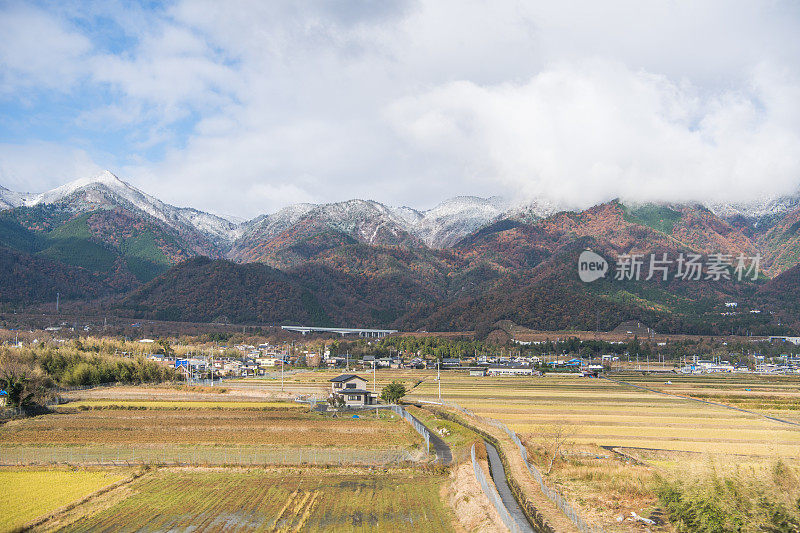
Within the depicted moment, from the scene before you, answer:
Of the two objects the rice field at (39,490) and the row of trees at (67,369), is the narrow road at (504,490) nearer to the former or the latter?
the rice field at (39,490)

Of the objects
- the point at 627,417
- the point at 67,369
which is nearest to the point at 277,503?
the point at 627,417

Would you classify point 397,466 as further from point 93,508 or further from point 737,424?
point 737,424

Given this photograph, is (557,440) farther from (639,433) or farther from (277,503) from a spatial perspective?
(277,503)

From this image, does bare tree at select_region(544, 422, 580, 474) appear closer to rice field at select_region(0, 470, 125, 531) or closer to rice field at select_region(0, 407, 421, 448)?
rice field at select_region(0, 407, 421, 448)

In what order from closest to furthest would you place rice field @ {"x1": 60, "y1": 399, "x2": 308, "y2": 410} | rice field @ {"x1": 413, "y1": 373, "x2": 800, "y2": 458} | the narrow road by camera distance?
the narrow road, rice field @ {"x1": 413, "y1": 373, "x2": 800, "y2": 458}, rice field @ {"x1": 60, "y1": 399, "x2": 308, "y2": 410}

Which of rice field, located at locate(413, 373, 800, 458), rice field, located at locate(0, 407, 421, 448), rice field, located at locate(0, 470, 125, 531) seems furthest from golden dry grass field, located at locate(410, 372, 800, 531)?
rice field, located at locate(0, 470, 125, 531)

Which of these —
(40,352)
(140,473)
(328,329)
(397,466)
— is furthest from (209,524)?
(328,329)
